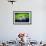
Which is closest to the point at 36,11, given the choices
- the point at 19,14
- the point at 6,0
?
the point at 19,14

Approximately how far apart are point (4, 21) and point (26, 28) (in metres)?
1.00

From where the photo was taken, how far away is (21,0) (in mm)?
5957

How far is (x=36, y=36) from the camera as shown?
5945 millimetres

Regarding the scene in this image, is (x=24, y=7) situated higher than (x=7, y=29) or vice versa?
(x=24, y=7)

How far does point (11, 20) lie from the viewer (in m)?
5.96

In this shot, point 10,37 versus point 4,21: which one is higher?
point 4,21

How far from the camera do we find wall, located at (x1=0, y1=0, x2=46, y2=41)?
5.92 meters

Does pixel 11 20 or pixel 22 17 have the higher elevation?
pixel 22 17

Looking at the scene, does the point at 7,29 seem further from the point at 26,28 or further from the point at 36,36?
the point at 36,36

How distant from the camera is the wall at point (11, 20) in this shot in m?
5.92

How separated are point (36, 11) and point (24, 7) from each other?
1.79 ft

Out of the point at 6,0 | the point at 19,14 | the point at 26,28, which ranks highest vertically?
the point at 6,0

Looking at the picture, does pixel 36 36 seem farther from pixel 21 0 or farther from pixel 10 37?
pixel 21 0

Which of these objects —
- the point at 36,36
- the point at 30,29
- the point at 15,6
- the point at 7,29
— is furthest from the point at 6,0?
the point at 36,36
